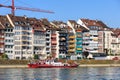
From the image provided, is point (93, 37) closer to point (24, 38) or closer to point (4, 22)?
point (24, 38)

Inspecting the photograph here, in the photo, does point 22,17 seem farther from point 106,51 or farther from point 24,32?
point 106,51

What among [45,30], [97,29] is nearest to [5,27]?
[45,30]

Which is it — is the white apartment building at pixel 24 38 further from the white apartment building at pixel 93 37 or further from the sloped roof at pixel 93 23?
the sloped roof at pixel 93 23

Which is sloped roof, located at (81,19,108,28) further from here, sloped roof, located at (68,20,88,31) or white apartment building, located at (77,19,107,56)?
sloped roof, located at (68,20,88,31)

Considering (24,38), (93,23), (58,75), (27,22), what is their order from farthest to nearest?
(93,23), (27,22), (24,38), (58,75)

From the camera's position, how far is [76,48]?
6565 inches

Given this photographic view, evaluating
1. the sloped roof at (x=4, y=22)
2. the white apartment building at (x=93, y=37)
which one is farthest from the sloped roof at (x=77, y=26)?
the sloped roof at (x=4, y=22)

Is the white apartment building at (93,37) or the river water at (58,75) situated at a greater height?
the white apartment building at (93,37)

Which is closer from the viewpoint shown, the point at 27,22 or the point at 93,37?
the point at 27,22

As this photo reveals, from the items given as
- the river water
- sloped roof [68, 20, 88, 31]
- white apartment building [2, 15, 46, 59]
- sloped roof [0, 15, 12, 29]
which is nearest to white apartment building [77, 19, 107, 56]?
sloped roof [68, 20, 88, 31]

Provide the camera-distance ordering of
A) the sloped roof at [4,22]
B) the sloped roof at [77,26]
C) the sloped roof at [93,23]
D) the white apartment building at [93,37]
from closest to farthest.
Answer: the sloped roof at [4,22], the sloped roof at [77,26], the white apartment building at [93,37], the sloped roof at [93,23]

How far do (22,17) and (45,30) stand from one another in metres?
8.31

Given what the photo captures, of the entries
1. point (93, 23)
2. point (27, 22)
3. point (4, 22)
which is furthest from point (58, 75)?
point (93, 23)

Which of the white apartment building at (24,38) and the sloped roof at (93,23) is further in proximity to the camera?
the sloped roof at (93,23)
